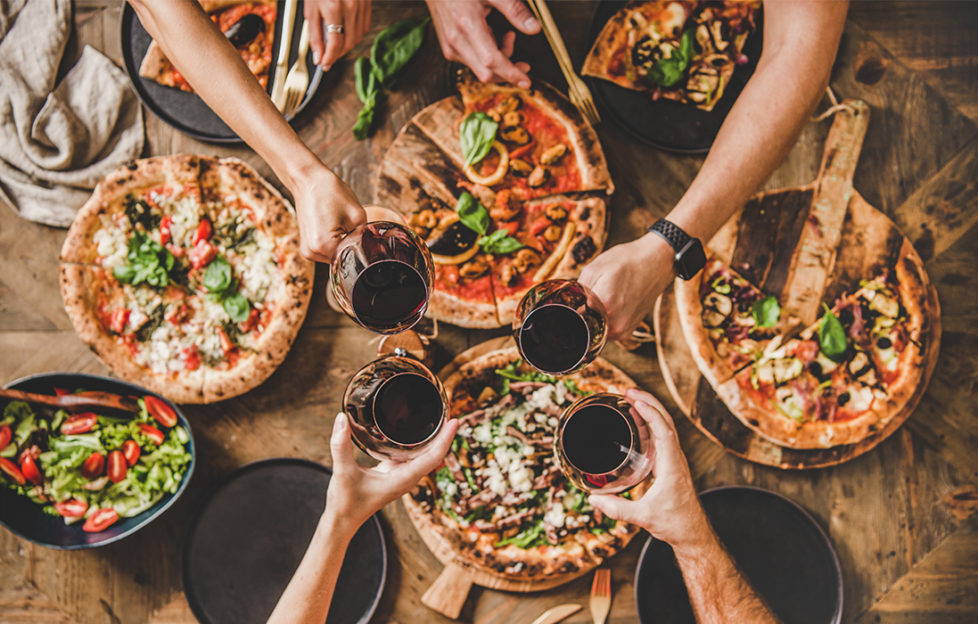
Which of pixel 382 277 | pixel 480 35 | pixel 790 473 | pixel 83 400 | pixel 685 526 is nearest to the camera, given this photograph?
pixel 382 277

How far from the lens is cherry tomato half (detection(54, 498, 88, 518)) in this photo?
2391 mm

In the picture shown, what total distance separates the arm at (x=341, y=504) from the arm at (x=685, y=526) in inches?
22.4

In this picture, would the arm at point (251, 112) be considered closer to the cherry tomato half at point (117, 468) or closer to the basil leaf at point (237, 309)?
the basil leaf at point (237, 309)

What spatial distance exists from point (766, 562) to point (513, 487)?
1.08 meters

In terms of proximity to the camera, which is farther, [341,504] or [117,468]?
[117,468]

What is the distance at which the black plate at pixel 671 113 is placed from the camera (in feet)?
7.97

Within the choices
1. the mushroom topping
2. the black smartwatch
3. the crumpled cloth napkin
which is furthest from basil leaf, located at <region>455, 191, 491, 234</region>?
the crumpled cloth napkin

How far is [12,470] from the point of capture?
2.37 metres

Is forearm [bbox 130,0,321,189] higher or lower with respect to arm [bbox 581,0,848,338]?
higher

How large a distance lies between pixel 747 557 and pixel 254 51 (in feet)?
9.55

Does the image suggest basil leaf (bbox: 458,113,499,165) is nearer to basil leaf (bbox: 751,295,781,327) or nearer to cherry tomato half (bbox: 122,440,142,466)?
basil leaf (bbox: 751,295,781,327)

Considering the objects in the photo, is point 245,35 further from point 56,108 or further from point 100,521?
point 100,521

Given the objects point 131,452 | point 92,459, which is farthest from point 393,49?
point 92,459

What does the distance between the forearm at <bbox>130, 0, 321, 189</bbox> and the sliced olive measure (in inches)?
24.7
